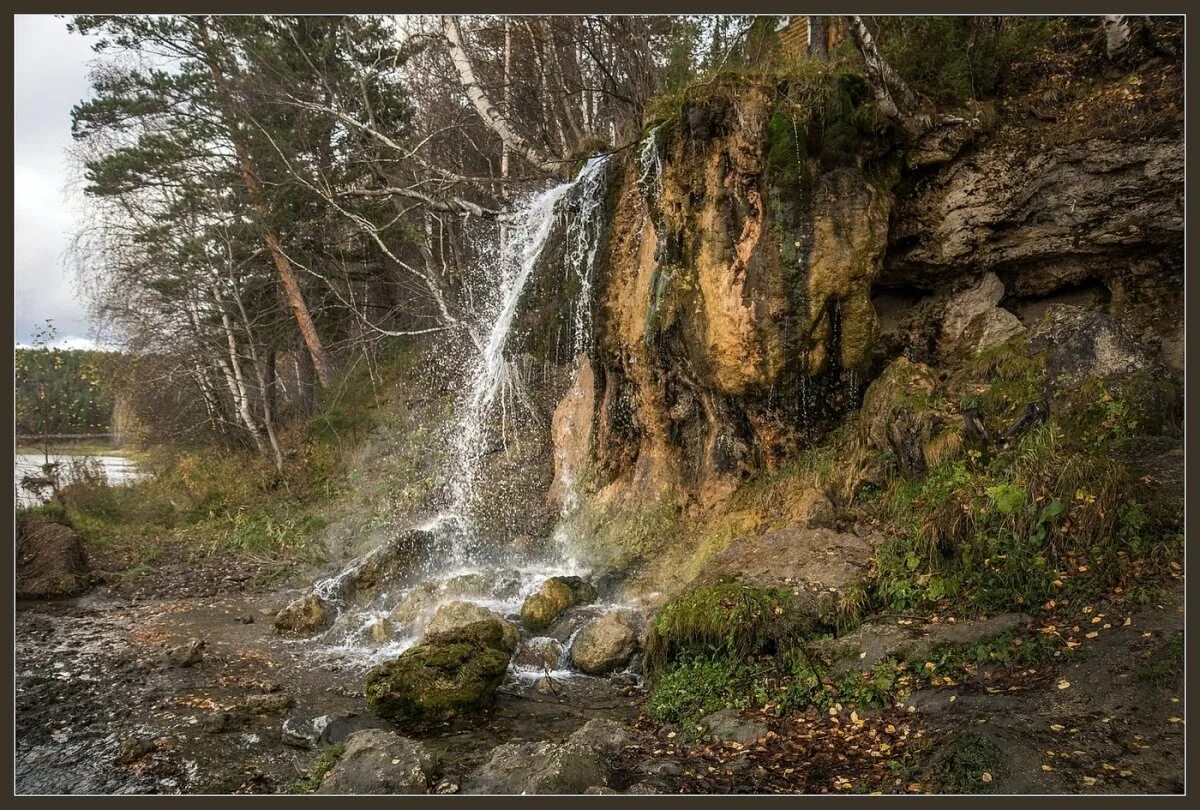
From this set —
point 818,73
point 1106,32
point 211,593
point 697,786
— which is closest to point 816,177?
point 818,73

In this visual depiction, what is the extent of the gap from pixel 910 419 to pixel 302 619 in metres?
7.66

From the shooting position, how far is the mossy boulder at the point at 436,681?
5.90 m

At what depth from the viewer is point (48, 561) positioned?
426 inches

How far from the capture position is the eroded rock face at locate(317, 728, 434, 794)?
179 inches

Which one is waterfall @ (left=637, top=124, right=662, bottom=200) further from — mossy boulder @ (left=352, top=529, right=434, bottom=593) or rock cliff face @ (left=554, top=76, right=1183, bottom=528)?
mossy boulder @ (left=352, top=529, right=434, bottom=593)

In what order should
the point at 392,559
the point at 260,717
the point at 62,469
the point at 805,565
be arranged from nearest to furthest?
the point at 260,717 → the point at 805,565 → the point at 392,559 → the point at 62,469

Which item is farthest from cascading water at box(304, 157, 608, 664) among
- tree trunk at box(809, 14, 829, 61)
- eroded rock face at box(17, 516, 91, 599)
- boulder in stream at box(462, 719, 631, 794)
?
eroded rock face at box(17, 516, 91, 599)

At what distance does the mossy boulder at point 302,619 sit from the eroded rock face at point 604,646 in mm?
3646

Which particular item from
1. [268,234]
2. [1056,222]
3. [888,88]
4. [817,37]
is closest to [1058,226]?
[1056,222]

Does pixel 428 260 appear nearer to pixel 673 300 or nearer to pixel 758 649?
pixel 673 300

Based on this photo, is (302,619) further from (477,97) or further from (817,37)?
(817,37)

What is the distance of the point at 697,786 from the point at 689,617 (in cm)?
192

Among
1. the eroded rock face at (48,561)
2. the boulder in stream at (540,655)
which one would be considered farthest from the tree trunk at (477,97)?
the eroded rock face at (48,561)

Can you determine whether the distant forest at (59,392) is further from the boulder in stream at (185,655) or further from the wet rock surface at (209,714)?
the boulder in stream at (185,655)
